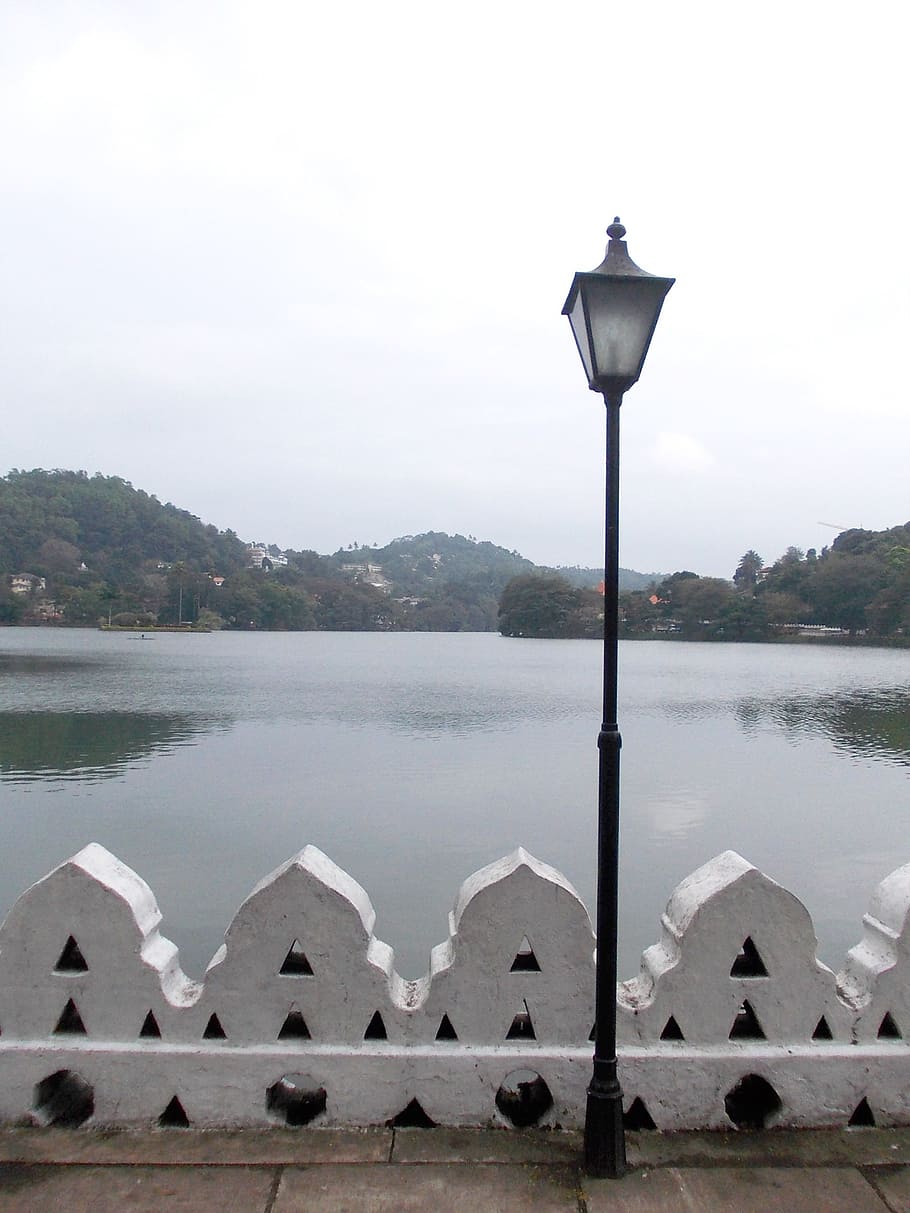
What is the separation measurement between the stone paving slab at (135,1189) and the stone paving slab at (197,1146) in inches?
2.4

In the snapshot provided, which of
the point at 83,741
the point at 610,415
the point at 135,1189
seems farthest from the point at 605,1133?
the point at 83,741

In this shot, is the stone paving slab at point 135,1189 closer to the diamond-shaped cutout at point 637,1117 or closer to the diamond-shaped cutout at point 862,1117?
the diamond-shaped cutout at point 637,1117

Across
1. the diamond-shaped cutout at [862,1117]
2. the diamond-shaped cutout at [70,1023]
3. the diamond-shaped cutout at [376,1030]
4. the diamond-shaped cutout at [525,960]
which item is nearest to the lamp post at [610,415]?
the diamond-shaped cutout at [525,960]

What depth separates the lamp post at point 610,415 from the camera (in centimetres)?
370

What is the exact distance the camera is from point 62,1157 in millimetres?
3543

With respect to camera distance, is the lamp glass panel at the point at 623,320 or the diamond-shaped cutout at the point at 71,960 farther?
the lamp glass panel at the point at 623,320

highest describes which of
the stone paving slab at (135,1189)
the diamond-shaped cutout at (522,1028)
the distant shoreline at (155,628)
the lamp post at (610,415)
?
the lamp post at (610,415)

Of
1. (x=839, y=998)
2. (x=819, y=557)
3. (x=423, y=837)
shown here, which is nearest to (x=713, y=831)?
(x=423, y=837)

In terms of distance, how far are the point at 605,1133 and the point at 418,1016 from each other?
80cm

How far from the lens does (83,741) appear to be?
35.4 m

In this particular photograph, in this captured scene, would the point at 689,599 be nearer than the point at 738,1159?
No

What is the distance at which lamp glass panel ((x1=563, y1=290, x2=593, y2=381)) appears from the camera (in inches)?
159

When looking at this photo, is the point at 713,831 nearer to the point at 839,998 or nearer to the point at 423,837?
the point at 423,837

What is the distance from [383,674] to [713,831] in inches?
2331
